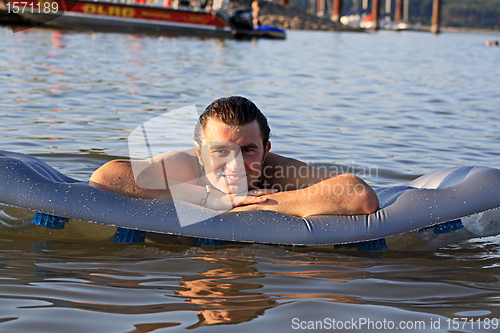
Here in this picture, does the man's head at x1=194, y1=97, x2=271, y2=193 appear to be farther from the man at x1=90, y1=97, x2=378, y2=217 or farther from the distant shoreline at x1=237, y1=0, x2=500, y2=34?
the distant shoreline at x1=237, y1=0, x2=500, y2=34

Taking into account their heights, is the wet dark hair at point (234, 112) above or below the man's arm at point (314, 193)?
above

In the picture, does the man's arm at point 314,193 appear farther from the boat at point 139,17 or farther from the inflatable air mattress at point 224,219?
the boat at point 139,17

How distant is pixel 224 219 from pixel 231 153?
0.36 meters

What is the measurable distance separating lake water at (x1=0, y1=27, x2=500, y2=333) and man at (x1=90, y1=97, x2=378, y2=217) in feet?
0.88

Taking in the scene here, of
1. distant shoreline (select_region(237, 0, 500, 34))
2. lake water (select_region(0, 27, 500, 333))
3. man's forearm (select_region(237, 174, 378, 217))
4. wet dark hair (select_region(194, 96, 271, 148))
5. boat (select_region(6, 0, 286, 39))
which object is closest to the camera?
lake water (select_region(0, 27, 500, 333))

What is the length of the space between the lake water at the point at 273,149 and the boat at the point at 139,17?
641 cm

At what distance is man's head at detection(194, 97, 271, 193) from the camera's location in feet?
9.62

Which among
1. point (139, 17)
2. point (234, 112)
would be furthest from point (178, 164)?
point (139, 17)

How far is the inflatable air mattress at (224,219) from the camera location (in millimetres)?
3008

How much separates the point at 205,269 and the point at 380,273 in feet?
2.97

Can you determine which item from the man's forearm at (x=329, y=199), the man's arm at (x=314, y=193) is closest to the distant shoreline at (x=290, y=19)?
the man's arm at (x=314, y=193)

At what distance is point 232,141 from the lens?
116 inches

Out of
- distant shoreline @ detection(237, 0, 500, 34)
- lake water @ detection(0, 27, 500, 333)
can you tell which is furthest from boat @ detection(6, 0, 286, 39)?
distant shoreline @ detection(237, 0, 500, 34)

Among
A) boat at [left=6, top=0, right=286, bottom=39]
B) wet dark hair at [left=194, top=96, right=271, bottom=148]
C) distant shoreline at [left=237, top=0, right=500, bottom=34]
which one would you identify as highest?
distant shoreline at [left=237, top=0, right=500, bottom=34]
